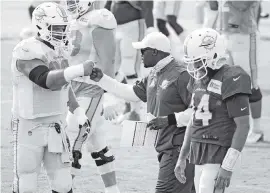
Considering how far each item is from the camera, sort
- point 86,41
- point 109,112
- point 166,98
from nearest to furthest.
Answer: point 166,98 < point 86,41 < point 109,112

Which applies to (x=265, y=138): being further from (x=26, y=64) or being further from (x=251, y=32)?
(x=26, y=64)

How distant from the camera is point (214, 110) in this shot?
733cm

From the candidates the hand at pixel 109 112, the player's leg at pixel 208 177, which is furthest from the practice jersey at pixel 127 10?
the player's leg at pixel 208 177

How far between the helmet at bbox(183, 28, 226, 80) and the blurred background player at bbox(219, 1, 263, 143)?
4731 mm

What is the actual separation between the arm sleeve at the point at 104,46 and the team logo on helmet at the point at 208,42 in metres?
2.26

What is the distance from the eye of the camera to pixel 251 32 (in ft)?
40.1

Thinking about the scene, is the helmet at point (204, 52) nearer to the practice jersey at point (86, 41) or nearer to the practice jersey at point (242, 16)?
the practice jersey at point (86, 41)

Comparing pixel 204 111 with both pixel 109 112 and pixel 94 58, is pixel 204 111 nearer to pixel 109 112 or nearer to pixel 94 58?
pixel 94 58

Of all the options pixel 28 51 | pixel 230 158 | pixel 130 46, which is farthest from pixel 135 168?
pixel 130 46

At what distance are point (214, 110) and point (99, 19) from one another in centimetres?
250

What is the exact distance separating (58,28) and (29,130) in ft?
2.92

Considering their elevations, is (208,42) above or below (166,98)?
above

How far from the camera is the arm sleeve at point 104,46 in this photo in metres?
9.52

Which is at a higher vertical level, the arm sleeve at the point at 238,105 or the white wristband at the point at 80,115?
the arm sleeve at the point at 238,105
